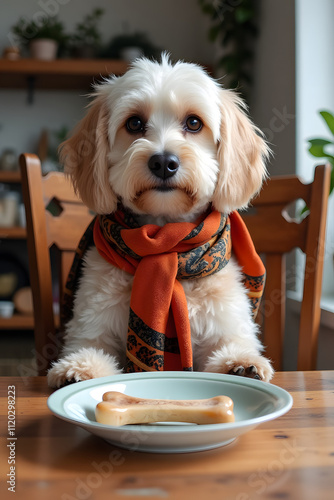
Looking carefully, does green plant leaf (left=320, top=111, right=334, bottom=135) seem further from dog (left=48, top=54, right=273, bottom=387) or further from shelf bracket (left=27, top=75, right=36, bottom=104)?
shelf bracket (left=27, top=75, right=36, bottom=104)

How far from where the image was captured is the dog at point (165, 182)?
1028 millimetres

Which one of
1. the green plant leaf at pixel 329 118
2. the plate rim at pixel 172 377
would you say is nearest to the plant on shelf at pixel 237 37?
the green plant leaf at pixel 329 118

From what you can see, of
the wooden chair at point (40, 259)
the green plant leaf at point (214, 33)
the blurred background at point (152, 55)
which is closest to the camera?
the wooden chair at point (40, 259)

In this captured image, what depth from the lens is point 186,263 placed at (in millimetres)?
1022

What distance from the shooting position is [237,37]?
274cm

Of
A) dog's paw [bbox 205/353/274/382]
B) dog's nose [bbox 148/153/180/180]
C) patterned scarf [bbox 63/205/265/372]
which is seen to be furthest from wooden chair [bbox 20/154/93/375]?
dog's paw [bbox 205/353/274/382]

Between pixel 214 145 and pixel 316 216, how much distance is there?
0.39 metres

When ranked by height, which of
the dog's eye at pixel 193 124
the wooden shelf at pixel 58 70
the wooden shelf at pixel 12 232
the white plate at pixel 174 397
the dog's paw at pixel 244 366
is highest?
the wooden shelf at pixel 58 70

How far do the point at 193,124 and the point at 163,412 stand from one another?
69 cm

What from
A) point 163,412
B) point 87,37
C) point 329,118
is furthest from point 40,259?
point 87,37

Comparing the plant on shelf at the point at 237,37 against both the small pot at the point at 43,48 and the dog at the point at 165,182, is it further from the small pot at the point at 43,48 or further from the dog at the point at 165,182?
the dog at the point at 165,182

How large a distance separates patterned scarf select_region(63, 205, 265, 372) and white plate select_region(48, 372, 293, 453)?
26cm

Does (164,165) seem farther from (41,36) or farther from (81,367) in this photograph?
(41,36)

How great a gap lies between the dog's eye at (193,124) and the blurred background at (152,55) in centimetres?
110
